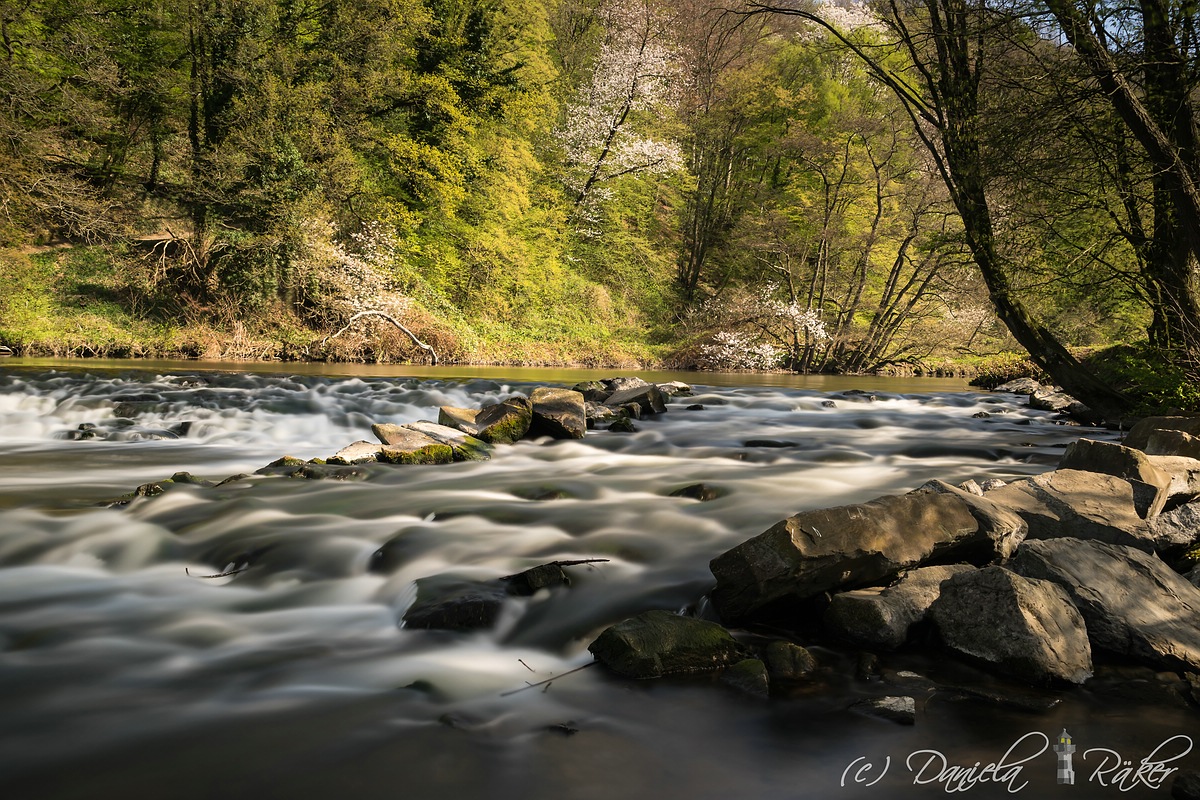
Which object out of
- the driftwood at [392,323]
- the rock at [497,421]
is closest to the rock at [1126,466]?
the rock at [497,421]

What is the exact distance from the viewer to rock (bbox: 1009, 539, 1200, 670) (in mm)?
2959

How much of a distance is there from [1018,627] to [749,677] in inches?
41.1

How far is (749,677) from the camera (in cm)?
290

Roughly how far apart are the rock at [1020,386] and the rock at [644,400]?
998cm

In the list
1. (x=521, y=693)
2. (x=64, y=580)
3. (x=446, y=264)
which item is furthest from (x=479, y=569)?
(x=446, y=264)

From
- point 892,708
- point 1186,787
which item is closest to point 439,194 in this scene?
point 892,708

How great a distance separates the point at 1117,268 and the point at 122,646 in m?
9.30

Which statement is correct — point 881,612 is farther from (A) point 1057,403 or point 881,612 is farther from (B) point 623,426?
(A) point 1057,403

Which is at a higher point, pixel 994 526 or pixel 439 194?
pixel 439 194

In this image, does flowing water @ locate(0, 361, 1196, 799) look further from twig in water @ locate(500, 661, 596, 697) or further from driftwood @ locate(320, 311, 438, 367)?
driftwood @ locate(320, 311, 438, 367)

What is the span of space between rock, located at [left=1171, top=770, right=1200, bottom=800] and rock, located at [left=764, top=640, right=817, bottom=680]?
1144 mm

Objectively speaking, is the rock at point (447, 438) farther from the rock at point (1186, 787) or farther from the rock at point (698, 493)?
the rock at point (1186, 787)

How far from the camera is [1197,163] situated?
6328 millimetres

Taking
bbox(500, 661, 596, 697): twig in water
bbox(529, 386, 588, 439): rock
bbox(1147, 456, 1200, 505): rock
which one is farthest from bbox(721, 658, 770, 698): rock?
bbox(529, 386, 588, 439): rock
